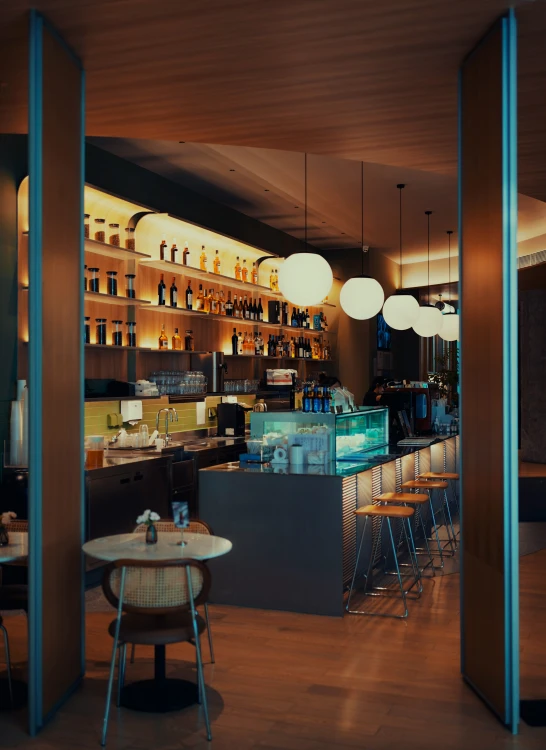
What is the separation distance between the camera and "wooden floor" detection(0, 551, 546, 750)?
3.37 m

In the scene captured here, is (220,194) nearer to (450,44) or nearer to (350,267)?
(350,267)

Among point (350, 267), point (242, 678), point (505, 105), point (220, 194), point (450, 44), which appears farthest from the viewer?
point (350, 267)

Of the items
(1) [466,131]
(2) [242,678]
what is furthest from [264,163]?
(2) [242,678]

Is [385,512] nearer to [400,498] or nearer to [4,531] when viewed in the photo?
[400,498]

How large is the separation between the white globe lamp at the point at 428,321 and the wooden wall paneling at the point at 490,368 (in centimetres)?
529

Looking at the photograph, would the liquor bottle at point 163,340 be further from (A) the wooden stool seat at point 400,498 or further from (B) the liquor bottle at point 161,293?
(A) the wooden stool seat at point 400,498

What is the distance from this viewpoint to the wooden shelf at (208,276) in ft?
24.4

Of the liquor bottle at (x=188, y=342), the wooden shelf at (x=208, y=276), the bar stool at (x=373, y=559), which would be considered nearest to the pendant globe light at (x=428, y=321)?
the wooden shelf at (x=208, y=276)

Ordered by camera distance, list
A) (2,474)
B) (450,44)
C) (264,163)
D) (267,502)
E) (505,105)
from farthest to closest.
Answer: (264,163) → (2,474) → (267,502) → (450,44) → (505,105)

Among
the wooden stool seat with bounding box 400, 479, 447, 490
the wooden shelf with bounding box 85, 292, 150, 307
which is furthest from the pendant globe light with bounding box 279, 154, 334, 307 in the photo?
the wooden stool seat with bounding box 400, 479, 447, 490

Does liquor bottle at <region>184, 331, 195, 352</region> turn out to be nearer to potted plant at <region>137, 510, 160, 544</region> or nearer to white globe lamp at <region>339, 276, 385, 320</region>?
white globe lamp at <region>339, 276, 385, 320</region>

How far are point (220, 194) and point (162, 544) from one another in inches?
227

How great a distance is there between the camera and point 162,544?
154 inches

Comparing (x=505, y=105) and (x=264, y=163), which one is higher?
(x=264, y=163)
